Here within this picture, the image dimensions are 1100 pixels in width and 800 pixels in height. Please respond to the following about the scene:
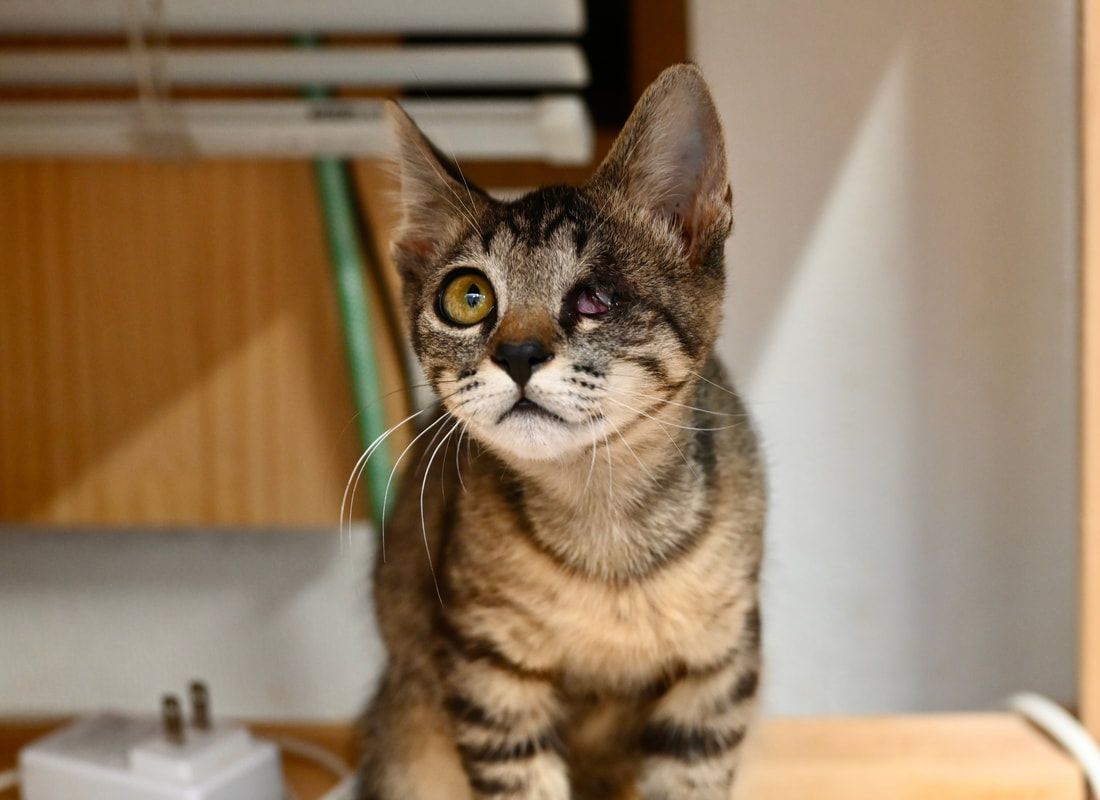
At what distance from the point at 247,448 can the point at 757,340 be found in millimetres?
549

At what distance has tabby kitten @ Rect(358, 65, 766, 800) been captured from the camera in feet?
2.04

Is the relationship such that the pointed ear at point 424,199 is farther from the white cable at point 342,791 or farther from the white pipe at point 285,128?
the white cable at point 342,791

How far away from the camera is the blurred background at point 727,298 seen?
939 millimetres

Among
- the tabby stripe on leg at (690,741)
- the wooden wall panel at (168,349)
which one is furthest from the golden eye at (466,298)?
the wooden wall panel at (168,349)

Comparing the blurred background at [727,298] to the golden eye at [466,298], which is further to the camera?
the blurred background at [727,298]

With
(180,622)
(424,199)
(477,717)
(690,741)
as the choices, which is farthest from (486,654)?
(180,622)

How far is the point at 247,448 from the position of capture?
1.14 meters

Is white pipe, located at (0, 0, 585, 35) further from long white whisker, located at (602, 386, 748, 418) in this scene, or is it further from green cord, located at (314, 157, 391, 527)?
long white whisker, located at (602, 386, 748, 418)

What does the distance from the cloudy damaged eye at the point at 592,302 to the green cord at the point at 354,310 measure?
43cm

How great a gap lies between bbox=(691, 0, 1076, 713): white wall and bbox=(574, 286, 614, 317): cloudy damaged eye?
0.41 meters

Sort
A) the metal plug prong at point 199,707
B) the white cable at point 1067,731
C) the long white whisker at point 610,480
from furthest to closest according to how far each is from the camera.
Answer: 1. the metal plug prong at point 199,707
2. the white cable at point 1067,731
3. the long white whisker at point 610,480

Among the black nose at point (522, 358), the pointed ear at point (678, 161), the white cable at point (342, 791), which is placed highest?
Answer: the pointed ear at point (678, 161)

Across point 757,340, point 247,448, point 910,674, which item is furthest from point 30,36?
point 910,674

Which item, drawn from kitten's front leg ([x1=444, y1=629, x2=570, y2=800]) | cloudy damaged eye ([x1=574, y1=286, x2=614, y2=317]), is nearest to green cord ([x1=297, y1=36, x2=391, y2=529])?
kitten's front leg ([x1=444, y1=629, x2=570, y2=800])
